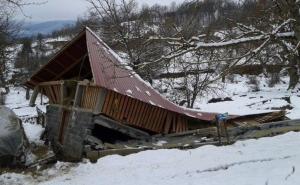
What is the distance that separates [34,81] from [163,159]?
31.4 feet

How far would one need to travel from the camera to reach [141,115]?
49.4 ft

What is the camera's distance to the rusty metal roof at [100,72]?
1406cm

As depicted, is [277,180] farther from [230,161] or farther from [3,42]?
[3,42]

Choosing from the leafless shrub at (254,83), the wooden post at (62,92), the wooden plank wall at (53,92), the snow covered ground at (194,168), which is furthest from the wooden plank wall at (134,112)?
the leafless shrub at (254,83)

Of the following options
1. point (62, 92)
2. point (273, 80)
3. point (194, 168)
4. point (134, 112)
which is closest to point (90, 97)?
point (134, 112)

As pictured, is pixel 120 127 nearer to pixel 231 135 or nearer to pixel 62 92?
pixel 231 135

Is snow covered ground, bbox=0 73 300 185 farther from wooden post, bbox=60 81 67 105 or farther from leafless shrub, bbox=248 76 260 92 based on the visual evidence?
leafless shrub, bbox=248 76 260 92

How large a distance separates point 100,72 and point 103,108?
1090 millimetres

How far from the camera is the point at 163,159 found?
37.8 ft

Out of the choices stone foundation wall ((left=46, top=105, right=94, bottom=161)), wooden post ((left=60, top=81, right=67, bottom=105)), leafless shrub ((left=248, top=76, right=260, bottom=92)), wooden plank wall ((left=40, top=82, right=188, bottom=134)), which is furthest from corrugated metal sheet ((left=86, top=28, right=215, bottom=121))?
leafless shrub ((left=248, top=76, right=260, bottom=92))

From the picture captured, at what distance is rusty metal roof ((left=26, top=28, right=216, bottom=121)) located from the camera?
14.1 m

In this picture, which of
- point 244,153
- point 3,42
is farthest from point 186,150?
point 3,42

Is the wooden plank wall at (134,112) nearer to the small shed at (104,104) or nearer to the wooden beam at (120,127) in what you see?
the small shed at (104,104)

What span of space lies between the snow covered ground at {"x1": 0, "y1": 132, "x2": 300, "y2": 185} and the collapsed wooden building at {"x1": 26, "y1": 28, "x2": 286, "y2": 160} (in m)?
1.82
